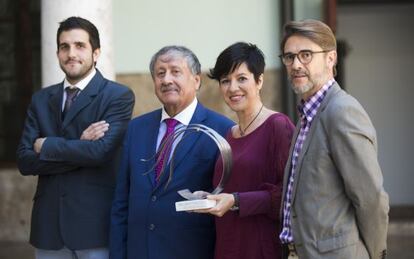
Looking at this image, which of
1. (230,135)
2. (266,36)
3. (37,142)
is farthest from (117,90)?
(266,36)

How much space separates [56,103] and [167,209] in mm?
948

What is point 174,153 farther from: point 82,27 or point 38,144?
point 82,27

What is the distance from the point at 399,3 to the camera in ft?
27.3

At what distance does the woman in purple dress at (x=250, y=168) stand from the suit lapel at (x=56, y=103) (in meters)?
1.00

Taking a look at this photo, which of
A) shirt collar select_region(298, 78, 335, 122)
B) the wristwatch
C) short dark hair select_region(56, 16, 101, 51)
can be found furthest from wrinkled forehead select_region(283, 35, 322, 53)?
short dark hair select_region(56, 16, 101, 51)

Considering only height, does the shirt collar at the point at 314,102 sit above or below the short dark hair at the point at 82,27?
below

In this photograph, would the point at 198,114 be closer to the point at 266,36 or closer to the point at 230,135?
the point at 230,135

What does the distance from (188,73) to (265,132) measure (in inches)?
22.1

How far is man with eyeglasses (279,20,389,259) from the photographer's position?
273 cm

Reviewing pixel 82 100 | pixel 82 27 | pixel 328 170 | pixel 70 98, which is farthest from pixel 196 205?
pixel 82 27

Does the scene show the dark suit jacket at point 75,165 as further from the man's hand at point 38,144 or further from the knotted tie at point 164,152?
the knotted tie at point 164,152

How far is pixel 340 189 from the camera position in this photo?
2.80 m

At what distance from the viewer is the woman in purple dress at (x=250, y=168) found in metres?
3.16

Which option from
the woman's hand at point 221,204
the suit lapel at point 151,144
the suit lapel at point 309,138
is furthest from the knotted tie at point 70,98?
the suit lapel at point 309,138
